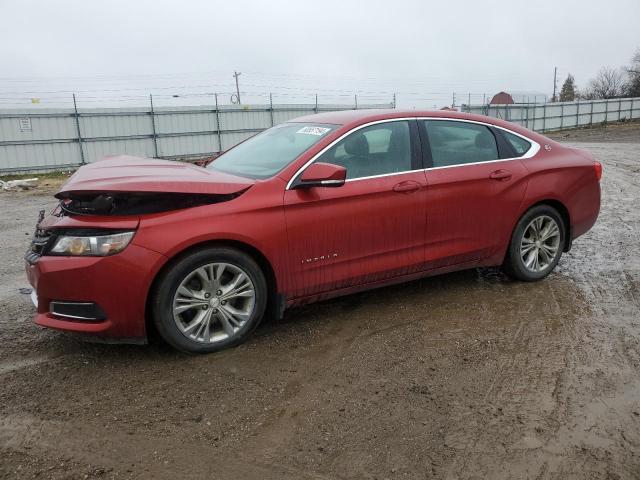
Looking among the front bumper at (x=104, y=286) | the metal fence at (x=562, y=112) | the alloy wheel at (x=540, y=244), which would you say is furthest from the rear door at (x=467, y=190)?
the metal fence at (x=562, y=112)

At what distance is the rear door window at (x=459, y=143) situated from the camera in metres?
4.41

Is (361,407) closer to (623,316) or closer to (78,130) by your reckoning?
(623,316)

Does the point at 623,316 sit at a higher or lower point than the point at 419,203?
lower

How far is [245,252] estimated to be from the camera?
362 centimetres

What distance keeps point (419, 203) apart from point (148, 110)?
1999cm

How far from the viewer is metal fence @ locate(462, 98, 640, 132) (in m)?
38.0

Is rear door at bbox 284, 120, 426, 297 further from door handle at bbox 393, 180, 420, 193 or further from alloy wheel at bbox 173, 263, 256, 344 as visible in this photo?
alloy wheel at bbox 173, 263, 256, 344

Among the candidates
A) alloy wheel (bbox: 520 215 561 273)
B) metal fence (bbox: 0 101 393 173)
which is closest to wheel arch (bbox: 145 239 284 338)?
alloy wheel (bbox: 520 215 561 273)

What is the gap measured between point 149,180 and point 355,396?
→ 1.80 metres

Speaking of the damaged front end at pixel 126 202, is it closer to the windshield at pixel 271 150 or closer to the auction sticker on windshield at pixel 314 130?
the windshield at pixel 271 150

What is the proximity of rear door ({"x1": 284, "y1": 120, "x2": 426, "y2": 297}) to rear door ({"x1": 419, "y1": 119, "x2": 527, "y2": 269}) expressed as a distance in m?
0.13

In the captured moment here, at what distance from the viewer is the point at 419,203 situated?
4184 millimetres

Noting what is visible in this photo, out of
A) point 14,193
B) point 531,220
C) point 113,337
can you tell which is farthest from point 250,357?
point 14,193

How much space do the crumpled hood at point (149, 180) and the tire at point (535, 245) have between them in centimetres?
250
